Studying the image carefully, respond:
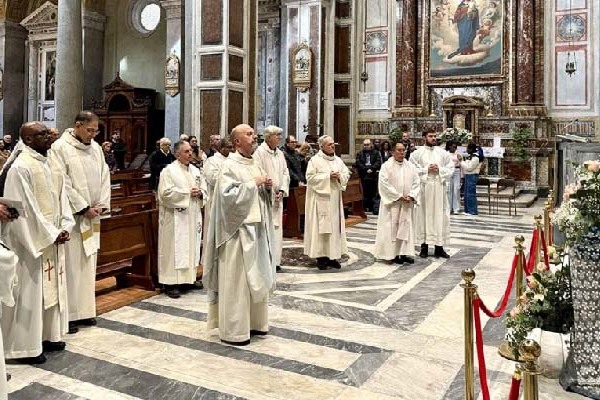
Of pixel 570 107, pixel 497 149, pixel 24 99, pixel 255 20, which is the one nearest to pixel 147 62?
pixel 24 99

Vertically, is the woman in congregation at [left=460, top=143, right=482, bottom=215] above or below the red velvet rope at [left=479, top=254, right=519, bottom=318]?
above

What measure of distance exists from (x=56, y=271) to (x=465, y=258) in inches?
229

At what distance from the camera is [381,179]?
8.25 metres

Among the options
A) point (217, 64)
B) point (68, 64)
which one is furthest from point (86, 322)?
point (217, 64)

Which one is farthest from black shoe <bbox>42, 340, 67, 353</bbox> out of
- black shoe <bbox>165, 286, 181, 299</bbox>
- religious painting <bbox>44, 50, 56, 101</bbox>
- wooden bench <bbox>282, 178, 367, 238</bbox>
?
religious painting <bbox>44, 50, 56, 101</bbox>

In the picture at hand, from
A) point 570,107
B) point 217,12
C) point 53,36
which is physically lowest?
point 570,107

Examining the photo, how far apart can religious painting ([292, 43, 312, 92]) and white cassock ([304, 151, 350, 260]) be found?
10.2 metres

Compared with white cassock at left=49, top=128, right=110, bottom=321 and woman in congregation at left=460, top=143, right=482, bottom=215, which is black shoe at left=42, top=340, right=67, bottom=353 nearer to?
white cassock at left=49, top=128, right=110, bottom=321

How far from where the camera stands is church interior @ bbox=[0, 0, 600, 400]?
4.28 meters

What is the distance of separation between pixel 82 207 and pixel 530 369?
3998mm

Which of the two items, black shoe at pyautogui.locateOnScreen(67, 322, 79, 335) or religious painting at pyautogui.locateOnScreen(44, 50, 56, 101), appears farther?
religious painting at pyautogui.locateOnScreen(44, 50, 56, 101)

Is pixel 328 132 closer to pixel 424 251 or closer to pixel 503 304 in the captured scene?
pixel 424 251

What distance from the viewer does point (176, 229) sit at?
6488 mm

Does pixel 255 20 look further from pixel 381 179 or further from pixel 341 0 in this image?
pixel 341 0
